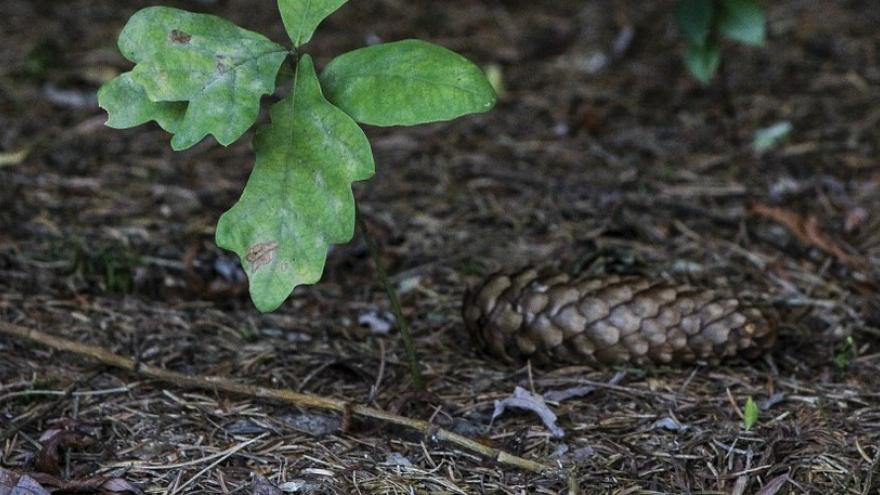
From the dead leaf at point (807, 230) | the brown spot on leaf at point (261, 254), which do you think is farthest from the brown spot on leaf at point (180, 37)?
the dead leaf at point (807, 230)

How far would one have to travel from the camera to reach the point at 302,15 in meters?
1.75

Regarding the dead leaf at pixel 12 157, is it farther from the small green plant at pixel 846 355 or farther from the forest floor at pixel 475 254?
the small green plant at pixel 846 355

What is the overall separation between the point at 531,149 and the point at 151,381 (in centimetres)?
158

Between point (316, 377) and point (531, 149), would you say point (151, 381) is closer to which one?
point (316, 377)

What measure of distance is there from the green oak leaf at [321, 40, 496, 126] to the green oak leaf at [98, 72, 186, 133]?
256 millimetres

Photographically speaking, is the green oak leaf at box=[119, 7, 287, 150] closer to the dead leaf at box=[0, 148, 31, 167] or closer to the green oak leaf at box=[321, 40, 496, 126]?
the green oak leaf at box=[321, 40, 496, 126]

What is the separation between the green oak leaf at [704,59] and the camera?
319 cm

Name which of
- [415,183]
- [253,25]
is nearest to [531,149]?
[415,183]


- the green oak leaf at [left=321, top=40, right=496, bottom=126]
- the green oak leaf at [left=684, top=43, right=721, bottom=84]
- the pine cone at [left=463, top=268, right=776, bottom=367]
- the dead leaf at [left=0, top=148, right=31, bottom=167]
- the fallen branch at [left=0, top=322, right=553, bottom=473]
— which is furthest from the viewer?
the green oak leaf at [left=684, top=43, right=721, bottom=84]

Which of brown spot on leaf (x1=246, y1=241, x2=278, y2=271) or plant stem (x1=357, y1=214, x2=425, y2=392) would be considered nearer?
brown spot on leaf (x1=246, y1=241, x2=278, y2=271)

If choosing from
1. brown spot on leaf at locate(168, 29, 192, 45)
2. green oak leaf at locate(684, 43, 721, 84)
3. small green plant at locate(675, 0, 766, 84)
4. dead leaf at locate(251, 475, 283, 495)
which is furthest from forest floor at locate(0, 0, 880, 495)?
brown spot on leaf at locate(168, 29, 192, 45)

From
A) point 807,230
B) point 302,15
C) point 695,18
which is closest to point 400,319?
point 302,15

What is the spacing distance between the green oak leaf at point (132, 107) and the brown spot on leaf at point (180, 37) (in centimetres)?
9

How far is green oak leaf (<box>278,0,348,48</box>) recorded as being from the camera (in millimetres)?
1746
